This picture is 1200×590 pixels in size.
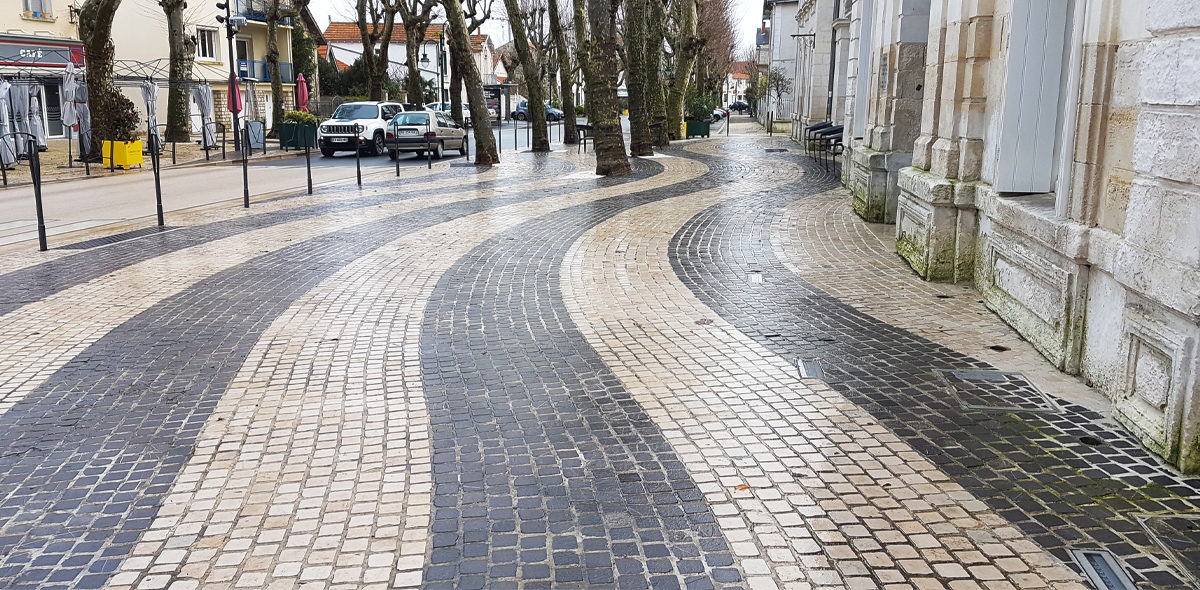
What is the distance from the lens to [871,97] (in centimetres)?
1264

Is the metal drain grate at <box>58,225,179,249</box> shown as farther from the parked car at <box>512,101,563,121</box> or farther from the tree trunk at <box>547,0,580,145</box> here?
the parked car at <box>512,101,563,121</box>

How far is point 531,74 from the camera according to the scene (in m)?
27.1

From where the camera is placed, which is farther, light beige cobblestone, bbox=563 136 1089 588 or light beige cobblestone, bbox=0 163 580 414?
light beige cobblestone, bbox=0 163 580 414

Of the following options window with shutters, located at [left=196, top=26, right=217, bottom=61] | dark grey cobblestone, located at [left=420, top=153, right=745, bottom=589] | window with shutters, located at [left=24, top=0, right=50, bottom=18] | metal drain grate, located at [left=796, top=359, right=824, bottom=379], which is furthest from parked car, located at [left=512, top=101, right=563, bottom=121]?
metal drain grate, located at [left=796, top=359, right=824, bottom=379]

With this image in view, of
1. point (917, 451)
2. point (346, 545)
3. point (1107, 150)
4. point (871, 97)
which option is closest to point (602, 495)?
point (346, 545)

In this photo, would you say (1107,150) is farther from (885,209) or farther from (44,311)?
(44,311)

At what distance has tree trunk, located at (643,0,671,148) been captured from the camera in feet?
98.4

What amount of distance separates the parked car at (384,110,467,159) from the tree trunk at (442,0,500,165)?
3172 mm

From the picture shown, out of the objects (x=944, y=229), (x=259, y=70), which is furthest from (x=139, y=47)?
(x=944, y=229)

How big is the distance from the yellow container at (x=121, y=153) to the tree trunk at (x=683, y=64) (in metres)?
17.9

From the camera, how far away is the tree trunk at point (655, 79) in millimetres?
29984

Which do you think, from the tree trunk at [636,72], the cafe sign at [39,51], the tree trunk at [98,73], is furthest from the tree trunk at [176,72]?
the tree trunk at [636,72]

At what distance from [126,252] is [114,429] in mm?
6134

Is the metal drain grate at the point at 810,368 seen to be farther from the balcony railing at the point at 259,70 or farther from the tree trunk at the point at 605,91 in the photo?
the balcony railing at the point at 259,70
